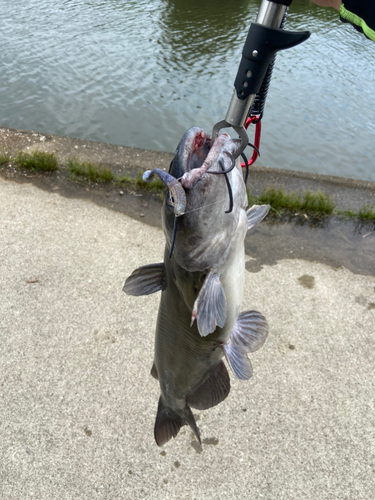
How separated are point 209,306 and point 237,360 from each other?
450mm

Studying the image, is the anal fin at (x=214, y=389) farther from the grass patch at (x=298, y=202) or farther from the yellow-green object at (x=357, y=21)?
the grass patch at (x=298, y=202)

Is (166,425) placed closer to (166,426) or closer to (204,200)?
(166,426)

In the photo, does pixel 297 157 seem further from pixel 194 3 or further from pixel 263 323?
pixel 194 3

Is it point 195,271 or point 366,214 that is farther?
point 366,214

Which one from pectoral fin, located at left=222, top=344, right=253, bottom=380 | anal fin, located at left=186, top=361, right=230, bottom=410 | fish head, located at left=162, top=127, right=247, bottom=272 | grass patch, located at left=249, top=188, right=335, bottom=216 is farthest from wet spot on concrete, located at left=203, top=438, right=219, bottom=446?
grass patch, located at left=249, top=188, right=335, bottom=216

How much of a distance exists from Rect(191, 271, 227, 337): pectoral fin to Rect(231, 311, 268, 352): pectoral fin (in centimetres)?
38

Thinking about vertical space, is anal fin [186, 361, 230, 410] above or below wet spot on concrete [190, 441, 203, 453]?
above

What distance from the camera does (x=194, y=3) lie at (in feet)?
46.1

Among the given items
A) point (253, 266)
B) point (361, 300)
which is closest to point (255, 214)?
point (253, 266)

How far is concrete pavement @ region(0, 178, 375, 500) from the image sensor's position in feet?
7.54

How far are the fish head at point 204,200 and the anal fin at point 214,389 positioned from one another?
636 mm

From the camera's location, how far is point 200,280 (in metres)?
1.39

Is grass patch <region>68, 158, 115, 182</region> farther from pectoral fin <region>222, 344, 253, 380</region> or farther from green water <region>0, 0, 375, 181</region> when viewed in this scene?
pectoral fin <region>222, 344, 253, 380</region>

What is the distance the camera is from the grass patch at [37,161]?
4.54 m
